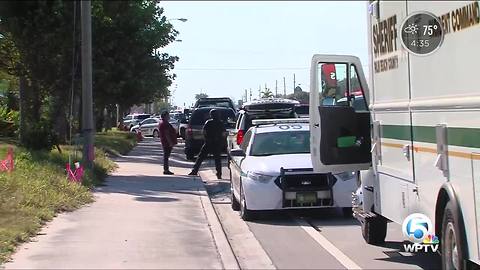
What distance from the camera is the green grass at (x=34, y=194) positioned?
8791mm

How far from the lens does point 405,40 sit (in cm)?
656

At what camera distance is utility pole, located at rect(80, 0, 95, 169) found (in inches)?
569

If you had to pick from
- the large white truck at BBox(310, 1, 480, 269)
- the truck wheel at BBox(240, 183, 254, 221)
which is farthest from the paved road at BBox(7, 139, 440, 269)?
the large white truck at BBox(310, 1, 480, 269)

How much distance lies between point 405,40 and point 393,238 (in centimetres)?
343

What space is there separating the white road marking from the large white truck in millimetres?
508

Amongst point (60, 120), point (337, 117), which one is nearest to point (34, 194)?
point (337, 117)

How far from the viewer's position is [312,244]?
891cm

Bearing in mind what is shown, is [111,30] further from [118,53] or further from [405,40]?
[405,40]

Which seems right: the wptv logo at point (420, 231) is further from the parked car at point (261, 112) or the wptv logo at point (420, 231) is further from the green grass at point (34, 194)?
the parked car at point (261, 112)

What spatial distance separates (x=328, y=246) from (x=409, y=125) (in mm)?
2716

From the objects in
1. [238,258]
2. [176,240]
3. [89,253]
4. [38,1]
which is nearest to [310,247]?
[238,258]

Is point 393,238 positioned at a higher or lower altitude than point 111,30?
lower

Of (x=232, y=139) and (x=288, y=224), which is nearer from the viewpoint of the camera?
(x=288, y=224)

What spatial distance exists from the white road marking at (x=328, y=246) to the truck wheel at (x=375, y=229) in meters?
0.43
